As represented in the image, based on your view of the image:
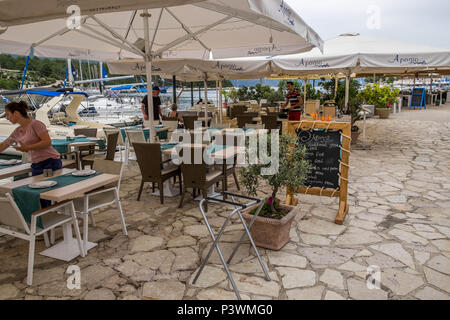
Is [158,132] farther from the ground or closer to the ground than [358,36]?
closer to the ground

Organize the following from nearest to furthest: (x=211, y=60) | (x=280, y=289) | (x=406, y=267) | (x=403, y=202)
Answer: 1. (x=280, y=289)
2. (x=406, y=267)
3. (x=403, y=202)
4. (x=211, y=60)

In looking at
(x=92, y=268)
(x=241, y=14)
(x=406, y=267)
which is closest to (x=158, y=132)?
(x=241, y=14)

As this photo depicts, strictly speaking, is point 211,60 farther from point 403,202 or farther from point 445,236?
point 445,236

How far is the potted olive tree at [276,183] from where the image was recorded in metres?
3.49

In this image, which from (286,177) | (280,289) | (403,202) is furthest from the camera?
(403,202)

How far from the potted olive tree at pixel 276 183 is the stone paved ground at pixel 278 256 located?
0.16 meters

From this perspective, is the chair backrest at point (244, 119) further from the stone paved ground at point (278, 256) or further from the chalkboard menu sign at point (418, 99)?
the chalkboard menu sign at point (418, 99)

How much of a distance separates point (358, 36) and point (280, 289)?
744cm

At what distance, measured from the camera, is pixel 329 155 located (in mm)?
4391

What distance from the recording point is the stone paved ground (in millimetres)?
2916

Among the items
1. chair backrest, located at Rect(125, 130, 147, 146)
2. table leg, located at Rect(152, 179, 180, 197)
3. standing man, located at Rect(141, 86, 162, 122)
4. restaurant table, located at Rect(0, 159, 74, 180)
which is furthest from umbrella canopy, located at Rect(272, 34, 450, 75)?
restaurant table, located at Rect(0, 159, 74, 180)

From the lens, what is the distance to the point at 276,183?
354 cm

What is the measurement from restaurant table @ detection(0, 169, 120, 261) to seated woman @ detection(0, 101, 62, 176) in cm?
28
